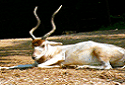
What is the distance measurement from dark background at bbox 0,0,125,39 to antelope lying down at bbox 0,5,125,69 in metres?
13.1

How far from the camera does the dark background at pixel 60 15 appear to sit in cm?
1744

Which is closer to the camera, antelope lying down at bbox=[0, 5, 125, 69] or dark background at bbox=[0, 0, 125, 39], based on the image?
antelope lying down at bbox=[0, 5, 125, 69]

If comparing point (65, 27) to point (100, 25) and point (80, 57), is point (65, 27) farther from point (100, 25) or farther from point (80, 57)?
point (80, 57)

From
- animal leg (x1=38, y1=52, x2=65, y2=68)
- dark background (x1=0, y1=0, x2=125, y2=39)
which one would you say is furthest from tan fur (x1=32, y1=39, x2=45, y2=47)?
dark background (x1=0, y1=0, x2=125, y2=39)

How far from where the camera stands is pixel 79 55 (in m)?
4.16

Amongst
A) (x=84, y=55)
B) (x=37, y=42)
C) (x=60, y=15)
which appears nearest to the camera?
(x=37, y=42)

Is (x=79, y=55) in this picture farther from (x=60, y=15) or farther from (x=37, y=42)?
(x=60, y=15)

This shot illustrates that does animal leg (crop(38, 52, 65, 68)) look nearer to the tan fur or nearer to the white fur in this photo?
the white fur

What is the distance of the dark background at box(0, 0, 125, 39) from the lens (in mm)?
17438

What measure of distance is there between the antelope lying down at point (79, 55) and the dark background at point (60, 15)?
13135mm

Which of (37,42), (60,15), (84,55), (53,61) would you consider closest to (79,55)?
(84,55)

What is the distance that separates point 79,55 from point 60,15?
1406 cm

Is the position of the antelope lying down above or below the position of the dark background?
below

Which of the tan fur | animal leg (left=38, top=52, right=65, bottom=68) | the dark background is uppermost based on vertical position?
the dark background
